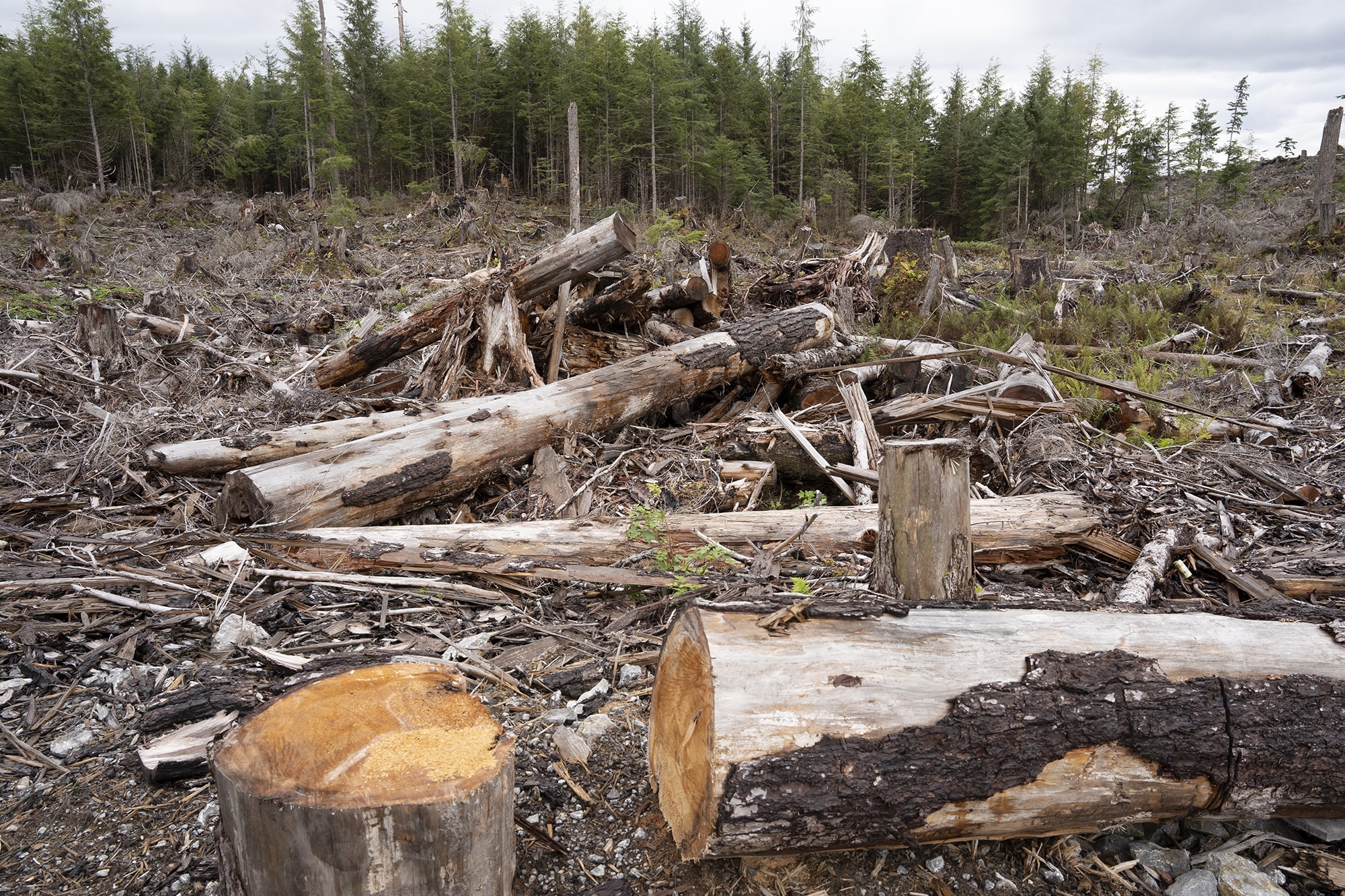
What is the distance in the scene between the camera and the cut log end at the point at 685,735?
1.92 metres

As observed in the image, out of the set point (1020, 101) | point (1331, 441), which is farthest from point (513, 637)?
point (1020, 101)

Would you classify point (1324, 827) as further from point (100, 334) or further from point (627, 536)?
point (100, 334)

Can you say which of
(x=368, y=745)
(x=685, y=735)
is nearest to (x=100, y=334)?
(x=368, y=745)

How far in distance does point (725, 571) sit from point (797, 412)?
7.94 ft

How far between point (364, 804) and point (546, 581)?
2.17 meters

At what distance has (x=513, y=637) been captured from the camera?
3303mm

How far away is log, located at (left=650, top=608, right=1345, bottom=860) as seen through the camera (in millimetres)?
1854

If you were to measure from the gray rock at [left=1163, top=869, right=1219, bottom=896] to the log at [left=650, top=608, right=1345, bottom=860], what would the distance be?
152mm

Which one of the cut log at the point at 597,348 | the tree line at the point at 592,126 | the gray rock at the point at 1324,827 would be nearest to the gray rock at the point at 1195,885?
the gray rock at the point at 1324,827

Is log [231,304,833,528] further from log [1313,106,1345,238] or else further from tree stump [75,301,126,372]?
log [1313,106,1345,238]

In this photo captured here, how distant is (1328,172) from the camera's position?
626 inches

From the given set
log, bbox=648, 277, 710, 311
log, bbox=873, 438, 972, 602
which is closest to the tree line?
log, bbox=648, 277, 710, 311

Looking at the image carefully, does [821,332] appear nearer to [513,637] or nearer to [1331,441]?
[1331,441]

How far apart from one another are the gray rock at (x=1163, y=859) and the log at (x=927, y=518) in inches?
37.2
